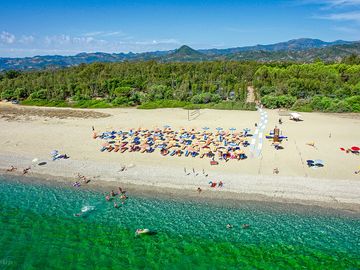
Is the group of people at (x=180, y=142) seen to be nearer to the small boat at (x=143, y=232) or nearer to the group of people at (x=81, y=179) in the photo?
the group of people at (x=81, y=179)

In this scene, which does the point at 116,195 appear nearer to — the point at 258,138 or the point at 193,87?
the point at 258,138

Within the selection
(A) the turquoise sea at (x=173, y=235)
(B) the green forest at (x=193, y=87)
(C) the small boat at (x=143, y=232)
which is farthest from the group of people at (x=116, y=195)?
(B) the green forest at (x=193, y=87)

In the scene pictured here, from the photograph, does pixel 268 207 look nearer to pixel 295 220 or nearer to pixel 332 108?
pixel 295 220

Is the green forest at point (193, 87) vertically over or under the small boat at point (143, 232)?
over

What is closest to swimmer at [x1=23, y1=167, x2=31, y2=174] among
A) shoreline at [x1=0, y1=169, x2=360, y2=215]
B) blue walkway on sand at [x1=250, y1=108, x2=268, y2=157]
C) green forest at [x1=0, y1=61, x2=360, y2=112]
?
shoreline at [x1=0, y1=169, x2=360, y2=215]

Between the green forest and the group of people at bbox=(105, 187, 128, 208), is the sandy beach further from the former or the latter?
the green forest

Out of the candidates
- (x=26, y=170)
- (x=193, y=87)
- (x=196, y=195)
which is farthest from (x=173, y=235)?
(x=193, y=87)
